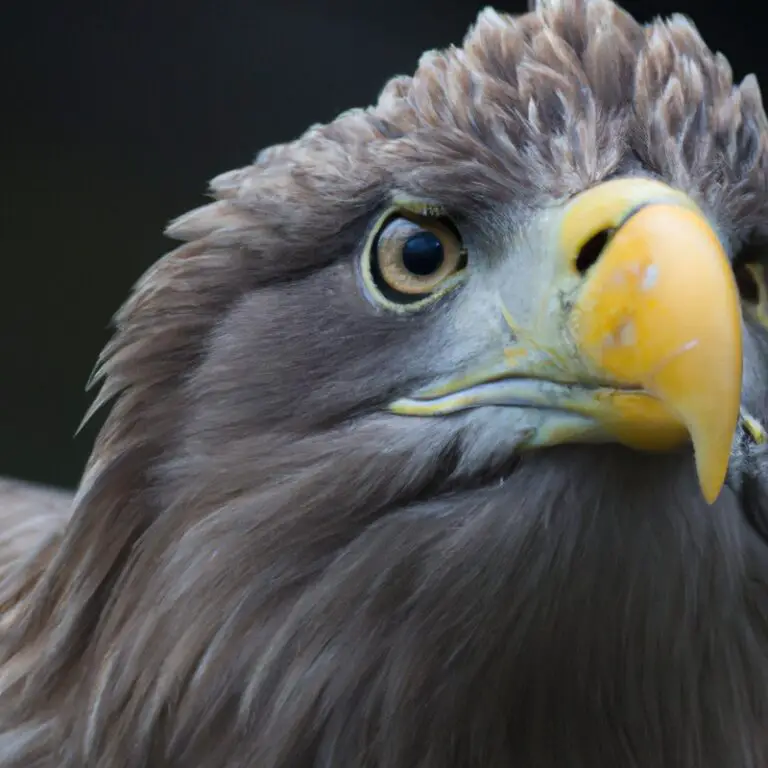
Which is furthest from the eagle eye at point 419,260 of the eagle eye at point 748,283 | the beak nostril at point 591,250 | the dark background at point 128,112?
the dark background at point 128,112

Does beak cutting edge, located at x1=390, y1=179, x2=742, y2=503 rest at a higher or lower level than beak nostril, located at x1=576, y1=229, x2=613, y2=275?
lower

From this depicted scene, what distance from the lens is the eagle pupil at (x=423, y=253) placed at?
3.09 ft

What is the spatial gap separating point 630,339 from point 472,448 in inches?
6.6

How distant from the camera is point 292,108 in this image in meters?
2.54

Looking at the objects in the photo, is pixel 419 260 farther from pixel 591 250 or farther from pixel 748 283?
pixel 748 283

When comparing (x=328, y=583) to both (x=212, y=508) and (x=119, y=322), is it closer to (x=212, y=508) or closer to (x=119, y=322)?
(x=212, y=508)

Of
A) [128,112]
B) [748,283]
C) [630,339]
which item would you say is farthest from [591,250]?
[128,112]

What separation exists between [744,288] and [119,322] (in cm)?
67

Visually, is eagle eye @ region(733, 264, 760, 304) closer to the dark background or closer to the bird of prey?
the bird of prey

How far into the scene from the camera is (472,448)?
0.85 m

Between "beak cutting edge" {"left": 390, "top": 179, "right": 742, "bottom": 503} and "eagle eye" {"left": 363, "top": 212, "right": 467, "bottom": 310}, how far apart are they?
0.29 ft

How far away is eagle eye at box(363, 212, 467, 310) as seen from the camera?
0.94m

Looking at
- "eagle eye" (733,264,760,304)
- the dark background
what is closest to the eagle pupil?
"eagle eye" (733,264,760,304)

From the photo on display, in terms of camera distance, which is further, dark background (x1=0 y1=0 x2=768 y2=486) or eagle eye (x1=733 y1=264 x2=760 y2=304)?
dark background (x1=0 y1=0 x2=768 y2=486)
